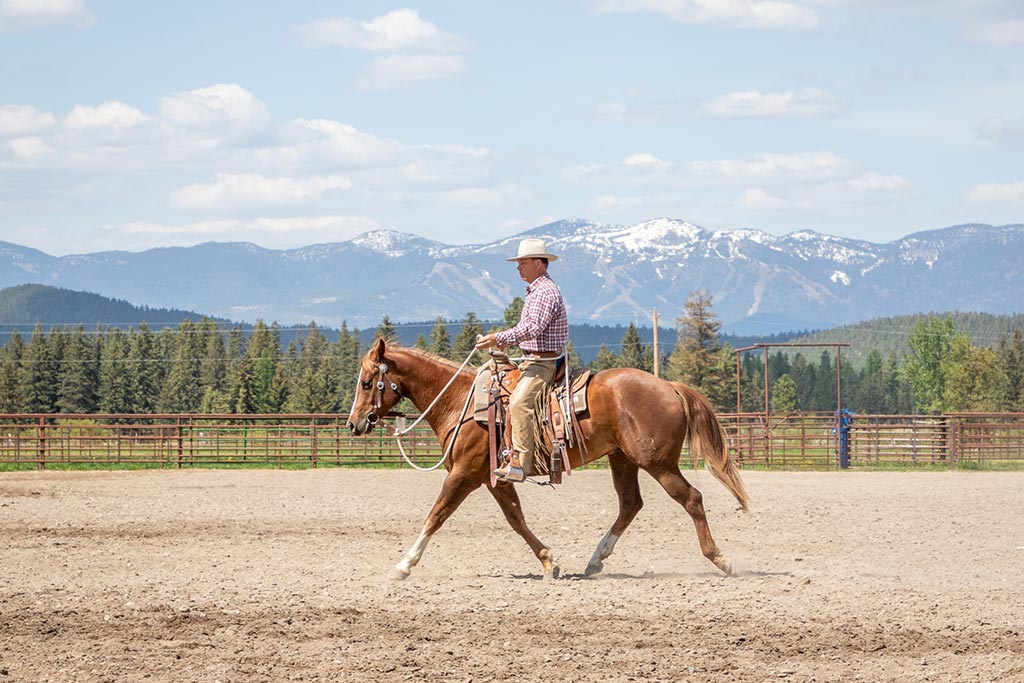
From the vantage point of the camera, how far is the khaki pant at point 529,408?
9.51m

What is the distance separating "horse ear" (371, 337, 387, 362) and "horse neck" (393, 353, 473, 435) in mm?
206

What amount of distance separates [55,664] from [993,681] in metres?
4.82

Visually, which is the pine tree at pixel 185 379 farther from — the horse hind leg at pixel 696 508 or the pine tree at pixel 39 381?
the horse hind leg at pixel 696 508

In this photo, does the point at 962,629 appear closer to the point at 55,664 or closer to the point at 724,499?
the point at 55,664

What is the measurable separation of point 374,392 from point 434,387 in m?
0.49

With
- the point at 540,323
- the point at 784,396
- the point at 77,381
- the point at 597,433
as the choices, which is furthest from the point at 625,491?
the point at 784,396

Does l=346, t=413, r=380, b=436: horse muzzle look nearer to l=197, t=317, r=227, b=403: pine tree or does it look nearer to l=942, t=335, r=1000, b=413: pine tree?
l=197, t=317, r=227, b=403: pine tree

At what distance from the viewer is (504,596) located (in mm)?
8500

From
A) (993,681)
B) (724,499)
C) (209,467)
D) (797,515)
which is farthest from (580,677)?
(209,467)

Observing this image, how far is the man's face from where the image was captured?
962 cm

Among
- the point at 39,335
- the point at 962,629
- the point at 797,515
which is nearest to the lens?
the point at 962,629

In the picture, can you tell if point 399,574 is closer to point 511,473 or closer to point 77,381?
point 511,473

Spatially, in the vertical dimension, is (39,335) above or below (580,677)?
above

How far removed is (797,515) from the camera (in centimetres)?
1420
